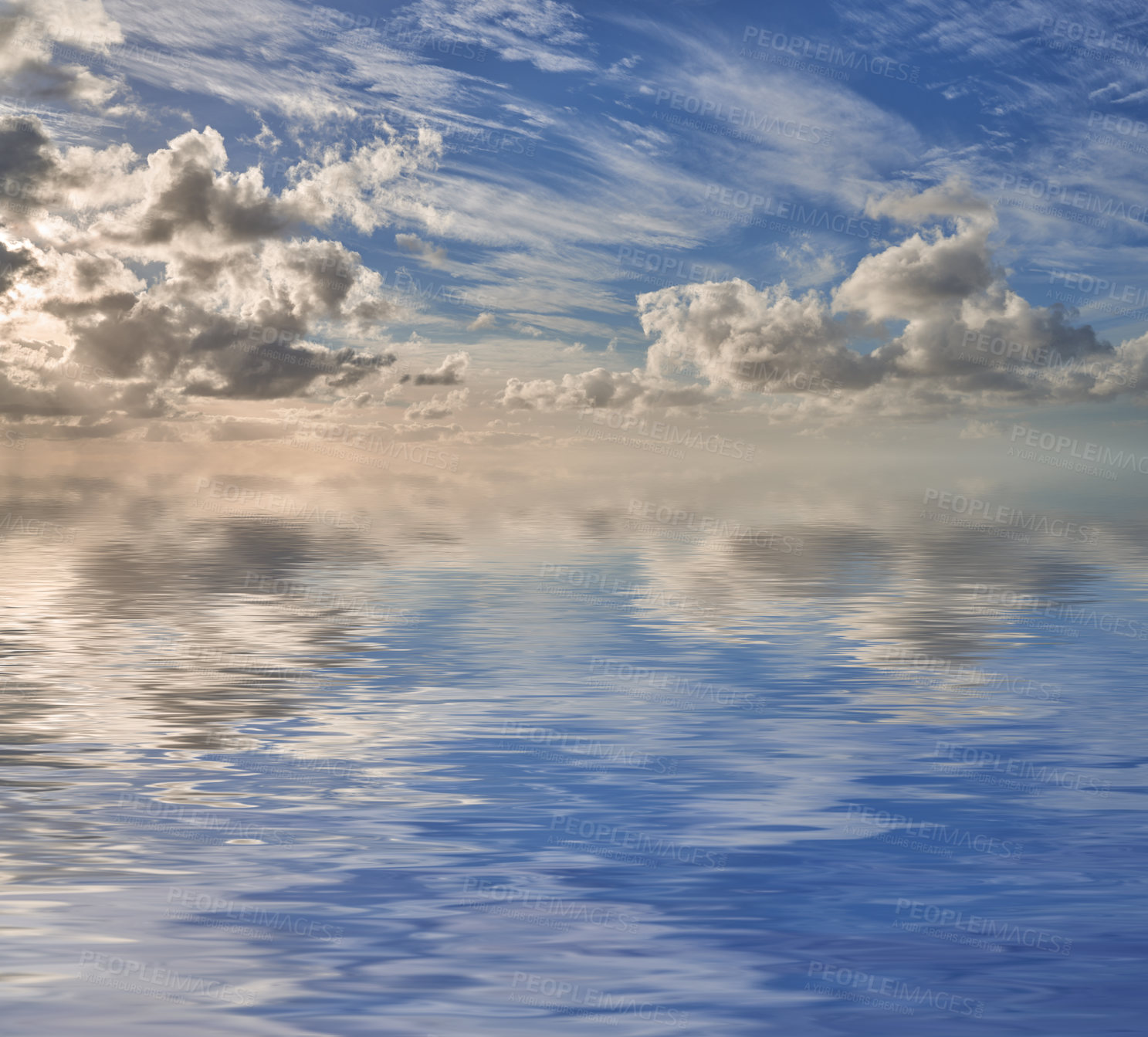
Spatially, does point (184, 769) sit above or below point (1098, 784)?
below

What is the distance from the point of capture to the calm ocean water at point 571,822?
15.2 meters

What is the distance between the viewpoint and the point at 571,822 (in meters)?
23.1

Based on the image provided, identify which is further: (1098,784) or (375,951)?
(1098,784)

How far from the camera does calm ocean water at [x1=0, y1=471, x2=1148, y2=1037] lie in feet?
50.0

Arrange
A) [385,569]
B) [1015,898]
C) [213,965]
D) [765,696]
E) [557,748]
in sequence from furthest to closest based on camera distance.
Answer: [385,569], [765,696], [557,748], [1015,898], [213,965]

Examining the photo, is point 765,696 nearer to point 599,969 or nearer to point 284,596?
point 599,969

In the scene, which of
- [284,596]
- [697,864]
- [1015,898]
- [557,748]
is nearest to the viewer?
[1015,898]

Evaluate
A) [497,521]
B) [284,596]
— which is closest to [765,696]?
[284,596]

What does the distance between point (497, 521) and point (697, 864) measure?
429 ft

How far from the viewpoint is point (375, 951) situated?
16438 mm

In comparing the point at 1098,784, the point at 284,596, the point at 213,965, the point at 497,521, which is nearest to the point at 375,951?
the point at 213,965

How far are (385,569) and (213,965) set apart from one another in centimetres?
6571

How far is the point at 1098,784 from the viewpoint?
26.5m

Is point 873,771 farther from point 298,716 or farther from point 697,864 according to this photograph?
point 298,716
